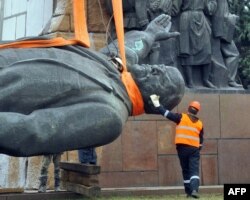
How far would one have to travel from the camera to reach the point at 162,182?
34.8 ft

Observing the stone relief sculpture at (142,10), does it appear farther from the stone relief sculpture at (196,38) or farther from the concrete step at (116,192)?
the concrete step at (116,192)

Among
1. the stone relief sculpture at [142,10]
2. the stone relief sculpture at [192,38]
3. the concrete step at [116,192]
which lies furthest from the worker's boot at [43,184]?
the stone relief sculpture at [192,38]

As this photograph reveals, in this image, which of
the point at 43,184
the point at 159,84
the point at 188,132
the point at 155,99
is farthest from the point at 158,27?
the point at 43,184

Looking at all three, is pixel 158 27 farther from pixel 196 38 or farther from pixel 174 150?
pixel 196 38

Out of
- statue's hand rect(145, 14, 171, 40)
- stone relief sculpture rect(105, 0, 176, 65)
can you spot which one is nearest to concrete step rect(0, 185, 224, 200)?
stone relief sculpture rect(105, 0, 176, 65)

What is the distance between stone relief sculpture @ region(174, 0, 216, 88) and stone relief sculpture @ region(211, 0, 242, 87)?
29cm

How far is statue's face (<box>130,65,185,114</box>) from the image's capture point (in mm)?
3395

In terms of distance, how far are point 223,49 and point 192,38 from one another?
35.3 inches

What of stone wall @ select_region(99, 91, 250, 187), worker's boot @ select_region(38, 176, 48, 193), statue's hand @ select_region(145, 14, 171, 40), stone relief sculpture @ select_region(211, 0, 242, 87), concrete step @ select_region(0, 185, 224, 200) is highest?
stone relief sculpture @ select_region(211, 0, 242, 87)

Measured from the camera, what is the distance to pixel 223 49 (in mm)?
12227

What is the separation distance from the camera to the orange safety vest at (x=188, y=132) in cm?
895

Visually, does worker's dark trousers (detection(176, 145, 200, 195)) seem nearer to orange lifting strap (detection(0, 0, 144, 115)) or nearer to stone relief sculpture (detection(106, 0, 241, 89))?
stone relief sculpture (detection(106, 0, 241, 89))

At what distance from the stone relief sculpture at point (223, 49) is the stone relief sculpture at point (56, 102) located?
881cm

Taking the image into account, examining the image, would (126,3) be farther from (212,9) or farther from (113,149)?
(113,149)
